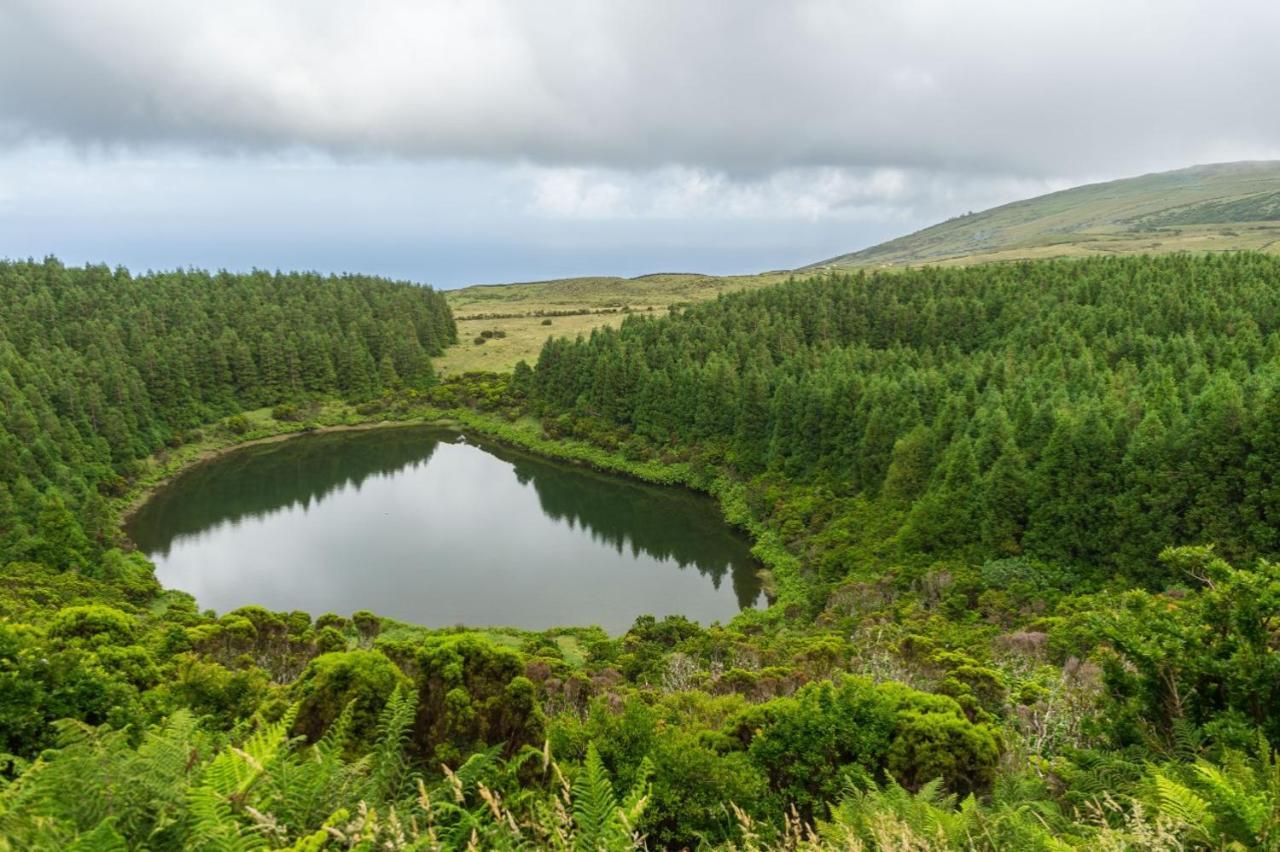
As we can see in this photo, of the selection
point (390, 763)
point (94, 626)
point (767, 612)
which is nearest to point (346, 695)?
point (390, 763)

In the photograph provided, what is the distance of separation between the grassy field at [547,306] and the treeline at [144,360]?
6537 mm

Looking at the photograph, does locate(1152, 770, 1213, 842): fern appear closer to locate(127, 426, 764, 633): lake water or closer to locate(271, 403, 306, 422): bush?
locate(127, 426, 764, 633): lake water

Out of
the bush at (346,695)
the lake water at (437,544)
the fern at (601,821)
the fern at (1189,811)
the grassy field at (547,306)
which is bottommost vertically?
the lake water at (437,544)

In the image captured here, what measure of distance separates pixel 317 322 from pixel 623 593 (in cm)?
7257

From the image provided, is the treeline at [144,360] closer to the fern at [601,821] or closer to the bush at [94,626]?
the bush at [94,626]

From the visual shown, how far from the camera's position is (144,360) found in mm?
73938

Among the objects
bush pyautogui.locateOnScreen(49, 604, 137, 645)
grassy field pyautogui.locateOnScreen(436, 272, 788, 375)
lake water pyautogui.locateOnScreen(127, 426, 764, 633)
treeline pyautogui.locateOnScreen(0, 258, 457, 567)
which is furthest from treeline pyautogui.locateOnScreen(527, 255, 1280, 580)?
bush pyautogui.locateOnScreen(49, 604, 137, 645)

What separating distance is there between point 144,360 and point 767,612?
6806cm

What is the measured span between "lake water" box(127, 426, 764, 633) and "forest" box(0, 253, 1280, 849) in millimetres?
3138

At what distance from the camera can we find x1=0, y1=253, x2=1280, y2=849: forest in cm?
571

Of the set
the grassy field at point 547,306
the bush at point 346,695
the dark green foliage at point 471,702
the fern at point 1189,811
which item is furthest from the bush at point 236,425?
the fern at point 1189,811

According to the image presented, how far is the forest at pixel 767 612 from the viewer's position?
18.7ft

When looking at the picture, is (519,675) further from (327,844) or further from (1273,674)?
(1273,674)

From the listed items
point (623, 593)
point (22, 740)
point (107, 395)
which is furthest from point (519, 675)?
point (107, 395)
